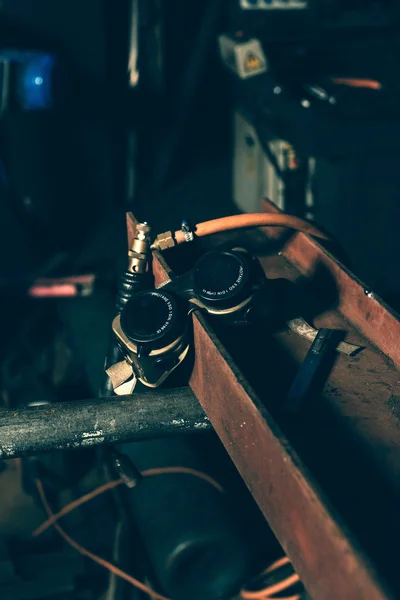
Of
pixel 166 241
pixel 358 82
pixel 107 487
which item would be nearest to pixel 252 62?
pixel 358 82

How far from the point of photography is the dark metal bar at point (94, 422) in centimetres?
122

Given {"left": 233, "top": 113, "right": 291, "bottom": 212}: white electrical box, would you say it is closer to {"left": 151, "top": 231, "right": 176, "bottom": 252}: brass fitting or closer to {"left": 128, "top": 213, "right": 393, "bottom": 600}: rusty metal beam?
{"left": 151, "top": 231, "right": 176, "bottom": 252}: brass fitting

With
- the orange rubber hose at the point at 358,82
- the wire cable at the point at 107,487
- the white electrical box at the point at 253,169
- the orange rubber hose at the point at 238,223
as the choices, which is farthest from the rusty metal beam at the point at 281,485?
the white electrical box at the point at 253,169

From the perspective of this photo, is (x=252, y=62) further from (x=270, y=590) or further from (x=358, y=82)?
(x=270, y=590)

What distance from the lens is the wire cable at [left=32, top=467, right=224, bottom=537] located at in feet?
5.92

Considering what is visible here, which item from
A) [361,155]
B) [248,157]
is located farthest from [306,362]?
[248,157]

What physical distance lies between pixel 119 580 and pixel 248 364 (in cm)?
98

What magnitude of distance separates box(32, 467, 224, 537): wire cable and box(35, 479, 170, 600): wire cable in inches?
1.2

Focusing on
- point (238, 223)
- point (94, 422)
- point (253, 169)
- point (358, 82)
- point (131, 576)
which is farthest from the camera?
point (253, 169)

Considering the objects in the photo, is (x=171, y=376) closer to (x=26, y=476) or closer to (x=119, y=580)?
(x=119, y=580)

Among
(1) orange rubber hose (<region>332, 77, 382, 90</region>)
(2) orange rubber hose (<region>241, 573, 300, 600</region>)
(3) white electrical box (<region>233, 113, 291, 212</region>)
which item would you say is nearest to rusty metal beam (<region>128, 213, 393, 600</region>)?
(2) orange rubber hose (<region>241, 573, 300, 600</region>)

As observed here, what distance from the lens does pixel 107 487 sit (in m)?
2.06

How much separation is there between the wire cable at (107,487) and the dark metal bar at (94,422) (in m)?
0.56

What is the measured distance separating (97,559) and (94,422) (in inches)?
35.5
